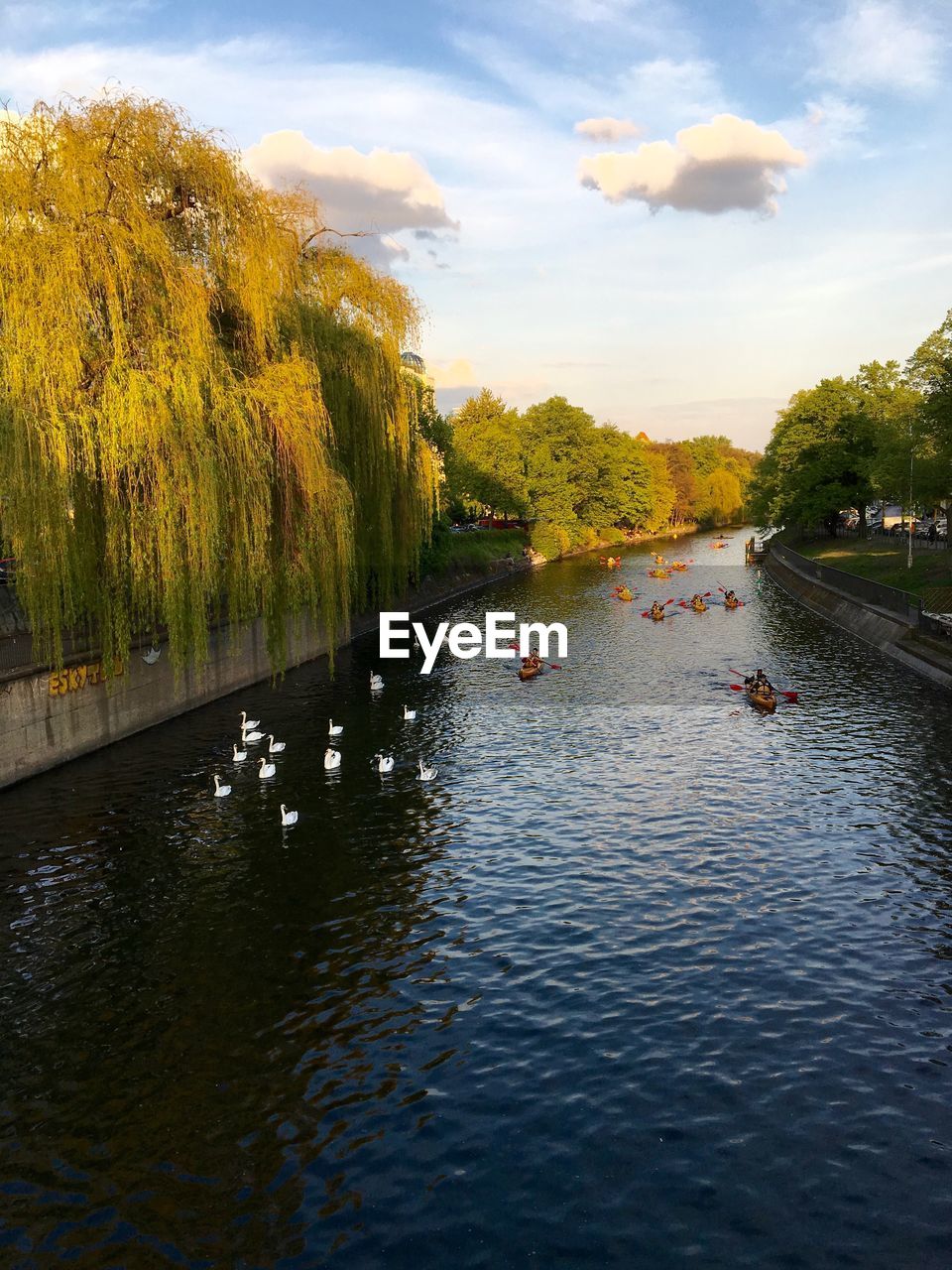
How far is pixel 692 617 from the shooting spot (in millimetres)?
58594

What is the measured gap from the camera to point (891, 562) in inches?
2616

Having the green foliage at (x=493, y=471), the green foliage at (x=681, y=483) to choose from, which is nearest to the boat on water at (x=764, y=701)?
the green foliage at (x=493, y=471)

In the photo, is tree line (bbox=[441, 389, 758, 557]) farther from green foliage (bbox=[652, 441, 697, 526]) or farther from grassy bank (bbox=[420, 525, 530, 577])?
green foliage (bbox=[652, 441, 697, 526])

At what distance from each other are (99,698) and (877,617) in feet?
118

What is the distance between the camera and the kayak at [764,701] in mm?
32438

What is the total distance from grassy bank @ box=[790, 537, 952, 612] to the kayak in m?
17.9

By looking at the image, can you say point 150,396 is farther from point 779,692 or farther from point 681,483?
point 681,483

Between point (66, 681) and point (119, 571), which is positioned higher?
point (119, 571)

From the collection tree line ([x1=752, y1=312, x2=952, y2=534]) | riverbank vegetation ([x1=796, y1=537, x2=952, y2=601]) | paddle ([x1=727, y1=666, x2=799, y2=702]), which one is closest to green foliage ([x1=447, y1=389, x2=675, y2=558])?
tree line ([x1=752, y1=312, x2=952, y2=534])

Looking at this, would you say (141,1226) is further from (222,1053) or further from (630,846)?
(630,846)

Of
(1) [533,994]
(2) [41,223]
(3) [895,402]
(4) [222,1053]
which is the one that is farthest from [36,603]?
(3) [895,402]

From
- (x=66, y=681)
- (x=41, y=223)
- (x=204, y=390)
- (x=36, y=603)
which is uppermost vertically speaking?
(x=41, y=223)

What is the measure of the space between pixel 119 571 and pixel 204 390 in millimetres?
5220

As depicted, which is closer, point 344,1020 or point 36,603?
point 344,1020
